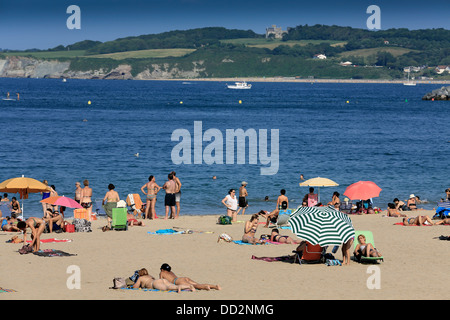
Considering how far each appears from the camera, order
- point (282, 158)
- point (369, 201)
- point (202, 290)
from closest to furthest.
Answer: point (202, 290), point (369, 201), point (282, 158)

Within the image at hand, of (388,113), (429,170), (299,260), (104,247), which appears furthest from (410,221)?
(388,113)

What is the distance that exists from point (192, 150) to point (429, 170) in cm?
1898

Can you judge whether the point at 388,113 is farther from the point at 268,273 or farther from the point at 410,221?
the point at 268,273

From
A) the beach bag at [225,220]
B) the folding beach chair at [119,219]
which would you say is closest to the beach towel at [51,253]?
the folding beach chair at [119,219]

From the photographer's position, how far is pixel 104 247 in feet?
65.1

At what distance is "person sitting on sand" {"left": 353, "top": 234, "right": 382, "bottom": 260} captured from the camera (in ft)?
58.2

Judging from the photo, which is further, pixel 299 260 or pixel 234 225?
pixel 234 225

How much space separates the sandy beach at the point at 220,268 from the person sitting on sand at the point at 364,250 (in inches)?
12.6

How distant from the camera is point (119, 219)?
2273 cm

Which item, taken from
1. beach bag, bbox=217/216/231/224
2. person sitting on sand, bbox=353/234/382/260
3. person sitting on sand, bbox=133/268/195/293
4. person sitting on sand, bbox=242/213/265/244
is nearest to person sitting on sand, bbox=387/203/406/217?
beach bag, bbox=217/216/231/224

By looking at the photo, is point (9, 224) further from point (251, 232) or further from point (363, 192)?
point (363, 192)

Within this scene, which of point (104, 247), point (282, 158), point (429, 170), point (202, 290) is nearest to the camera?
point (202, 290)

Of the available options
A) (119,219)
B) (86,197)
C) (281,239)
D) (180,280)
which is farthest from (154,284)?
(86,197)

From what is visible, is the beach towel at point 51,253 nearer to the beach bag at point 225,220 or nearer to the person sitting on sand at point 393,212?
the beach bag at point 225,220
